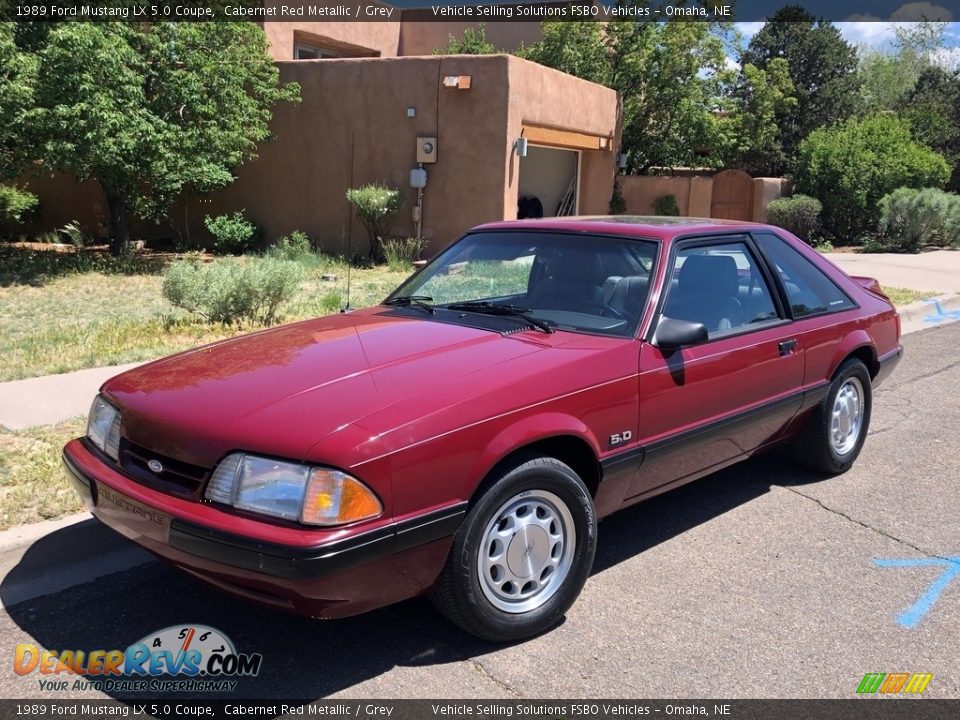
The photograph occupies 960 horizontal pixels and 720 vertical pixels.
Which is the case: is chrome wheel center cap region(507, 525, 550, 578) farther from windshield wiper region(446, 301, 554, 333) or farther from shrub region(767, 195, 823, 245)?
shrub region(767, 195, 823, 245)

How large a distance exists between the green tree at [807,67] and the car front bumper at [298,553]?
28182 mm

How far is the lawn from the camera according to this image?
7.61 meters

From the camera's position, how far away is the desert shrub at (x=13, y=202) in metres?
16.4

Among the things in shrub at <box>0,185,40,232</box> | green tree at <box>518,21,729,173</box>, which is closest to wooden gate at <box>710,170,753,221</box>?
green tree at <box>518,21,729,173</box>

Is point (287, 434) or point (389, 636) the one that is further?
point (389, 636)

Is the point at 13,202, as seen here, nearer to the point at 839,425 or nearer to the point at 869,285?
the point at 869,285

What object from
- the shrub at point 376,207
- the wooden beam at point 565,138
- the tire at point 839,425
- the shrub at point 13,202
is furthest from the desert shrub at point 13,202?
the tire at point 839,425

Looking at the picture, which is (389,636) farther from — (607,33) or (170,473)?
(607,33)

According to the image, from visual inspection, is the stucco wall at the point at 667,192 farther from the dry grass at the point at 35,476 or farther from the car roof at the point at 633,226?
the dry grass at the point at 35,476

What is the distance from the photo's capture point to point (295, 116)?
16906 millimetres

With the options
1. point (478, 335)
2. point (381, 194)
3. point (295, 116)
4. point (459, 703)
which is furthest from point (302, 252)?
point (459, 703)

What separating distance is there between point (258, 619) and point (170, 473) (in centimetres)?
78

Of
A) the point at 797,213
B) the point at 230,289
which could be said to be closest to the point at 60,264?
the point at 230,289

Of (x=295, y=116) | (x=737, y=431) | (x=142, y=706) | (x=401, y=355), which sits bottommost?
(x=142, y=706)
